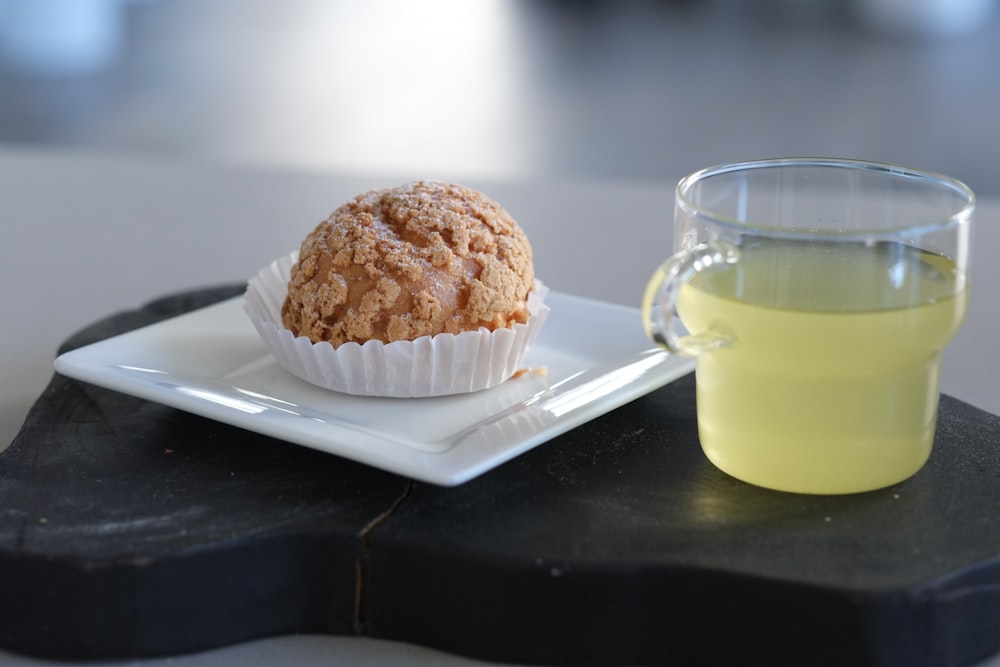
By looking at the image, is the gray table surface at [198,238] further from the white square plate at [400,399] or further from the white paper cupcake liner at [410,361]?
the white paper cupcake liner at [410,361]

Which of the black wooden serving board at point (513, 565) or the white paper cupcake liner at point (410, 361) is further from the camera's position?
the white paper cupcake liner at point (410, 361)

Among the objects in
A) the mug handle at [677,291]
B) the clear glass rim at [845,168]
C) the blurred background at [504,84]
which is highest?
the clear glass rim at [845,168]

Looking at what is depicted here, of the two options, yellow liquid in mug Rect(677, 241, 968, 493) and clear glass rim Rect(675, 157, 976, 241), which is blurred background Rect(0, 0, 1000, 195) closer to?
clear glass rim Rect(675, 157, 976, 241)

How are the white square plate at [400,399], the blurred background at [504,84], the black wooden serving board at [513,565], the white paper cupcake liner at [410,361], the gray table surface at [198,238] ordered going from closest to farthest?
the black wooden serving board at [513,565] → the white square plate at [400,399] → the white paper cupcake liner at [410,361] → the gray table surface at [198,238] → the blurred background at [504,84]

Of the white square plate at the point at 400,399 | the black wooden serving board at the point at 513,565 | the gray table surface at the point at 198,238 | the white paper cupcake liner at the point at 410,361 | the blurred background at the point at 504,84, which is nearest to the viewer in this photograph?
the black wooden serving board at the point at 513,565

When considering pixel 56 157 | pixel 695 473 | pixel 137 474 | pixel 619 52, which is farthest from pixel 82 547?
pixel 619 52

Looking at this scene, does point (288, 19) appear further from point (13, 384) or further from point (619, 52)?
point (13, 384)

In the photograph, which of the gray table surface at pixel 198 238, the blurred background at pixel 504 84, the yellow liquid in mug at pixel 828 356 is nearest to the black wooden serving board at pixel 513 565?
the yellow liquid in mug at pixel 828 356
